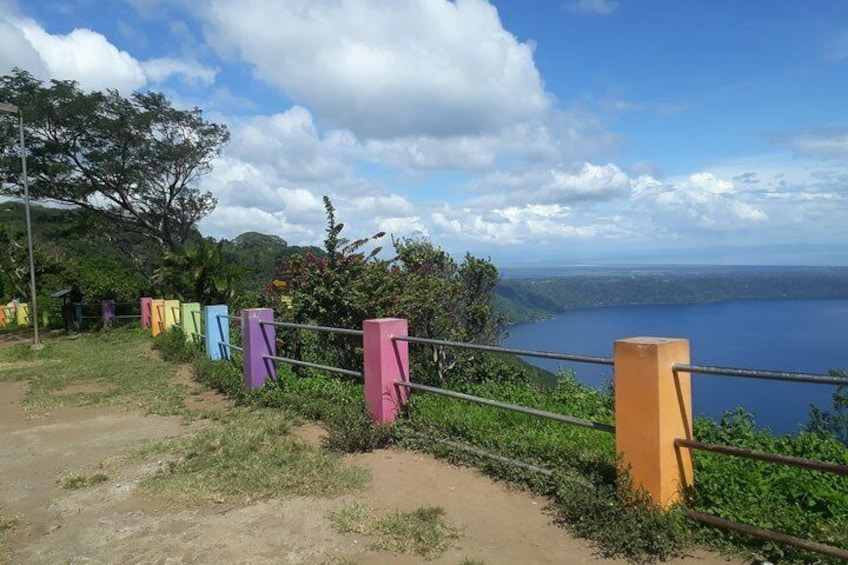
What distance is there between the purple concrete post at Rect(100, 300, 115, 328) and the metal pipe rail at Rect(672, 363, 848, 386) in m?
22.7

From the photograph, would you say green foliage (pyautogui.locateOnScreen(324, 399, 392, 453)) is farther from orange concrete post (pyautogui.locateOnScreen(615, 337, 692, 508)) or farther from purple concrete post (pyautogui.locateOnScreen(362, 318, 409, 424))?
orange concrete post (pyautogui.locateOnScreen(615, 337, 692, 508))

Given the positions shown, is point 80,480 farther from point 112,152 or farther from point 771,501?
point 112,152

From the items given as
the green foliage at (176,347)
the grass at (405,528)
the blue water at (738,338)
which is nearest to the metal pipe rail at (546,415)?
the grass at (405,528)

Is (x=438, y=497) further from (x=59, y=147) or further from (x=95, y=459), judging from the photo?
(x=59, y=147)

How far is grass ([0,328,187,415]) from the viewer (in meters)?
8.73

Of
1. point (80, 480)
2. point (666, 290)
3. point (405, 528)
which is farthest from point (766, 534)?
point (666, 290)

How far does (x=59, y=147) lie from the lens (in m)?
23.5

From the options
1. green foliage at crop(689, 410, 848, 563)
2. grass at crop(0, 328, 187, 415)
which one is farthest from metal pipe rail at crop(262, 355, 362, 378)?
green foliage at crop(689, 410, 848, 563)

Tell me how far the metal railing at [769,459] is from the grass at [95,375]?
6355mm

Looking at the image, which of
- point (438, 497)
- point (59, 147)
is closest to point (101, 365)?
point (438, 497)

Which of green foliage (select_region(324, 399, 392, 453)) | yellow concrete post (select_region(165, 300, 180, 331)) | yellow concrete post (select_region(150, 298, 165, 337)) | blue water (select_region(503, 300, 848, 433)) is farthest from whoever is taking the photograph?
yellow concrete post (select_region(150, 298, 165, 337))

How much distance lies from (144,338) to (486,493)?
1645 centimetres

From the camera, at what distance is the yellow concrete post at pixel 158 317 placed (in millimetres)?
18078

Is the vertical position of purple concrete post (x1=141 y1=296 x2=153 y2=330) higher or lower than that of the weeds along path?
higher
